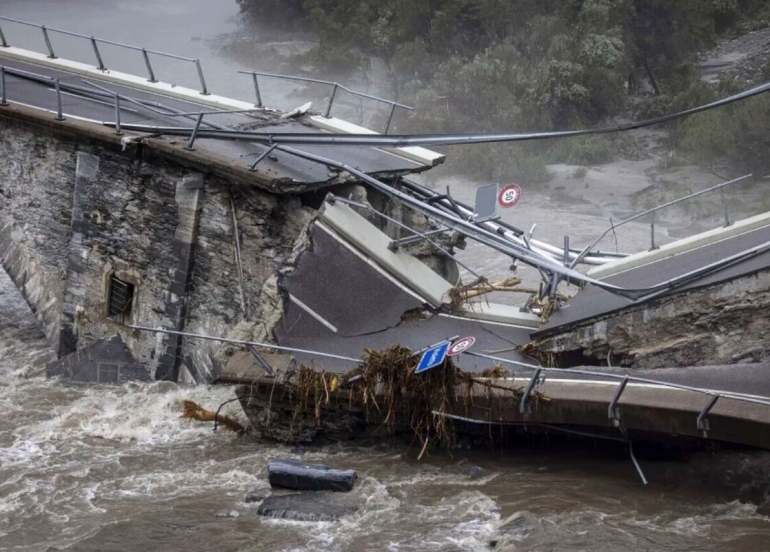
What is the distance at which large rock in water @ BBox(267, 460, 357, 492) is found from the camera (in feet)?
29.1

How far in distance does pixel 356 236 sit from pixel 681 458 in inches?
159

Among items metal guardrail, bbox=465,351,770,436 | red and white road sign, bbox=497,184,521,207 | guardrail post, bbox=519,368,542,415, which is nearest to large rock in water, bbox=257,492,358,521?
guardrail post, bbox=519,368,542,415

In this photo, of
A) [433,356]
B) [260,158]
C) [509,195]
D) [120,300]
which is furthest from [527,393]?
[120,300]

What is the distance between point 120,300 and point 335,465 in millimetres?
5113

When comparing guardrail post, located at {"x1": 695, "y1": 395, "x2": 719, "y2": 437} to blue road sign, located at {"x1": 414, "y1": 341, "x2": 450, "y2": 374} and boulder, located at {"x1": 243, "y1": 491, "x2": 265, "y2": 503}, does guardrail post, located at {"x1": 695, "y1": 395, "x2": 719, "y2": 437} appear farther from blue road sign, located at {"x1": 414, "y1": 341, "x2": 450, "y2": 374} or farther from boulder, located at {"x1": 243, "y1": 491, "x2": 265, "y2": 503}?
boulder, located at {"x1": 243, "y1": 491, "x2": 265, "y2": 503}

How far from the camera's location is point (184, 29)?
1609 inches

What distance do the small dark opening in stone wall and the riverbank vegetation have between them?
12.8 metres

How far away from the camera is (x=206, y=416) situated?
11172mm

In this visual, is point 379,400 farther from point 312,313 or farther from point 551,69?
point 551,69

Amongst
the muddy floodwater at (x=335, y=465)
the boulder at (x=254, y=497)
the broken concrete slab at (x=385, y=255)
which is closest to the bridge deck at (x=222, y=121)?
the broken concrete slab at (x=385, y=255)

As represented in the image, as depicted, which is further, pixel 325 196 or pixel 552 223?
pixel 552 223

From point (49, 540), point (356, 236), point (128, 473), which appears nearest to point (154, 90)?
point (356, 236)

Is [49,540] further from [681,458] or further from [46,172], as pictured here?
[46,172]

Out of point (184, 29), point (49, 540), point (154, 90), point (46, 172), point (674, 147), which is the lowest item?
point (49, 540)
